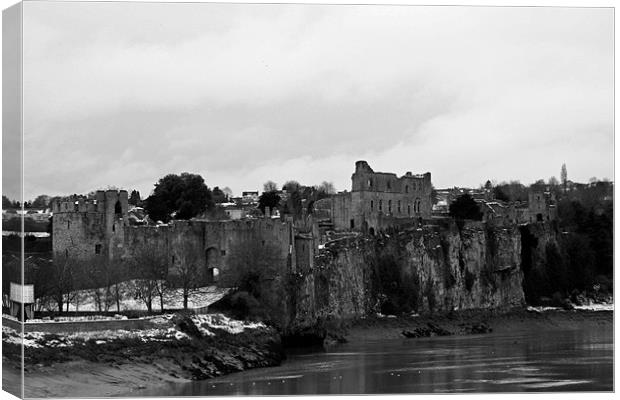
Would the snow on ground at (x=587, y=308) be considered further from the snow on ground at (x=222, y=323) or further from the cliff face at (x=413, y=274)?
the snow on ground at (x=222, y=323)

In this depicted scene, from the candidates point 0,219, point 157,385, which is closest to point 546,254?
point 157,385

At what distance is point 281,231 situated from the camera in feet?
133

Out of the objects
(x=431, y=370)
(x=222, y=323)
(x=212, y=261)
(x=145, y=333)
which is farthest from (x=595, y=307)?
(x=145, y=333)

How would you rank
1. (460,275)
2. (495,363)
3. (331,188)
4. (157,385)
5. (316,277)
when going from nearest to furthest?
1. (157,385)
2. (495,363)
3. (316,277)
4. (460,275)
5. (331,188)

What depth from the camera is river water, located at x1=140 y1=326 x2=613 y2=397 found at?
2581 centimetres

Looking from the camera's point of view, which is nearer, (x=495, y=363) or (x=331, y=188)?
(x=495, y=363)

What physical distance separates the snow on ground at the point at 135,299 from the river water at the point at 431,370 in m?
2.88

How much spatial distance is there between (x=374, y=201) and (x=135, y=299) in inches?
752

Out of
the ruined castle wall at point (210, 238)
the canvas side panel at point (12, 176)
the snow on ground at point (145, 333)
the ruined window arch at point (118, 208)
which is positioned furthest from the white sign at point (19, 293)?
the ruined window arch at point (118, 208)

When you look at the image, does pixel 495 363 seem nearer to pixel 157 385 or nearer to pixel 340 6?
pixel 157 385

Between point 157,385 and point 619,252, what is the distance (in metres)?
9.88

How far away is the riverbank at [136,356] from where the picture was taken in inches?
984

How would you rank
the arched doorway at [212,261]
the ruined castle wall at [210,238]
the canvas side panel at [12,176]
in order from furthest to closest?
the arched doorway at [212,261] < the ruined castle wall at [210,238] < the canvas side panel at [12,176]

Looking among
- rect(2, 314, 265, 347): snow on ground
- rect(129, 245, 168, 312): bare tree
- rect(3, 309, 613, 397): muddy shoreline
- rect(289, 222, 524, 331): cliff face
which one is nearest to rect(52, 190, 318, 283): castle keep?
rect(129, 245, 168, 312): bare tree
